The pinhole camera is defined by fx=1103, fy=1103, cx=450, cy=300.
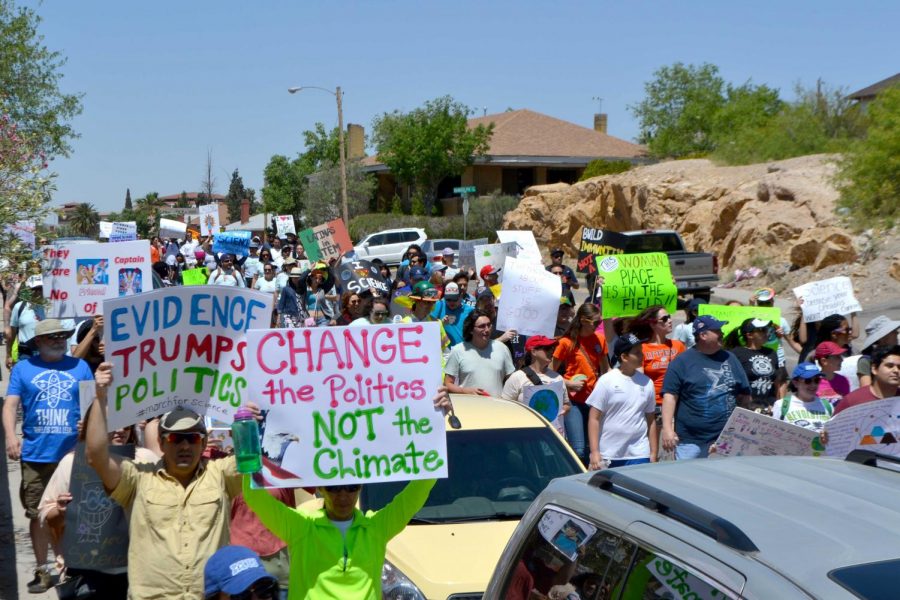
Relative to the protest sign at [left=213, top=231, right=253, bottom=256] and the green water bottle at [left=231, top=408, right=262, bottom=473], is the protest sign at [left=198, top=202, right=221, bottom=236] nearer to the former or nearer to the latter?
the protest sign at [left=213, top=231, right=253, bottom=256]

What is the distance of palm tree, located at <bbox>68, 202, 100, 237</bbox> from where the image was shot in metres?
75.4

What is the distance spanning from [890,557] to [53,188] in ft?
25.2

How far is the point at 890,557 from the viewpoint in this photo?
264cm

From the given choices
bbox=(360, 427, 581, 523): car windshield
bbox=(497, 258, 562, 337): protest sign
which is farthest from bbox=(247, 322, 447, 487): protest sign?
bbox=(497, 258, 562, 337): protest sign

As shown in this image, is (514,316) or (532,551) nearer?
(532,551)

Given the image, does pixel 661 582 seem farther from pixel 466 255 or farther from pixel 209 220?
pixel 209 220

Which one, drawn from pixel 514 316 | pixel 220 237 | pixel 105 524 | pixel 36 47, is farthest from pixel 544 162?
pixel 105 524

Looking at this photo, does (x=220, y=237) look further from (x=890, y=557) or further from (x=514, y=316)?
(x=890, y=557)

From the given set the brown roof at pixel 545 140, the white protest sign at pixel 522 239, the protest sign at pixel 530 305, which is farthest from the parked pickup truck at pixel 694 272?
the brown roof at pixel 545 140

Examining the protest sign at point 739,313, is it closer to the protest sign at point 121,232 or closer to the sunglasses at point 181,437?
the sunglasses at point 181,437

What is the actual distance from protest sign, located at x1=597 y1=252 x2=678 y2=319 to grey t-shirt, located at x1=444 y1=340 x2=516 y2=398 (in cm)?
246

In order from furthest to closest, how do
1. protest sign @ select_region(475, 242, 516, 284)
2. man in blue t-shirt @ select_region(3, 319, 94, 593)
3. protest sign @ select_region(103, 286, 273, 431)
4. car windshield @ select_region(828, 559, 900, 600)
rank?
protest sign @ select_region(475, 242, 516, 284) → man in blue t-shirt @ select_region(3, 319, 94, 593) → protest sign @ select_region(103, 286, 273, 431) → car windshield @ select_region(828, 559, 900, 600)

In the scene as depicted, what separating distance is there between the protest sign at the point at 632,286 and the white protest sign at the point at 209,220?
22.6 metres

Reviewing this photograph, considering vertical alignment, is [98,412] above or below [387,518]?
above
